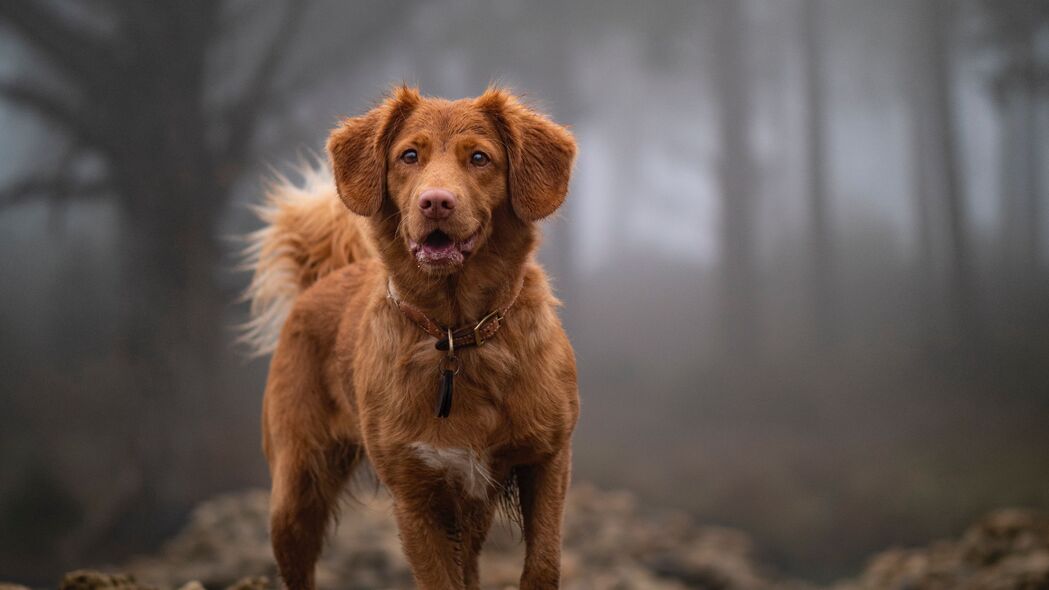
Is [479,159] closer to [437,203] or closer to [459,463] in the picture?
[437,203]

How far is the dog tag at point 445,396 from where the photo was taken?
3.33 meters

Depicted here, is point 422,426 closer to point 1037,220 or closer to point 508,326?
point 508,326

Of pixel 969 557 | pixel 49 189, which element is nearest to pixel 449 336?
pixel 969 557

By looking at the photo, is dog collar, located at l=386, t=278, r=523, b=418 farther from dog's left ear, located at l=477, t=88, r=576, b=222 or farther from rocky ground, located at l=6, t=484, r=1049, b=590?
rocky ground, located at l=6, t=484, r=1049, b=590

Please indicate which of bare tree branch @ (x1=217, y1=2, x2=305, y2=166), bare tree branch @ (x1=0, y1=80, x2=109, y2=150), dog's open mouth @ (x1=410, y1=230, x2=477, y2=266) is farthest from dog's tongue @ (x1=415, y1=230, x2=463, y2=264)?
bare tree branch @ (x1=0, y1=80, x2=109, y2=150)

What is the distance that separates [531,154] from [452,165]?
1.06ft

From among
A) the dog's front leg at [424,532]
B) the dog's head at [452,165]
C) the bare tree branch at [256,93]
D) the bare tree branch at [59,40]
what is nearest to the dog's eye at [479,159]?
the dog's head at [452,165]

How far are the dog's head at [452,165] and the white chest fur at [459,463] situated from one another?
0.62m

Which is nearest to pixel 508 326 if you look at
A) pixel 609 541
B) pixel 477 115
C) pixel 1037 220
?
pixel 477 115

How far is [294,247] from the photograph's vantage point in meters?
5.17

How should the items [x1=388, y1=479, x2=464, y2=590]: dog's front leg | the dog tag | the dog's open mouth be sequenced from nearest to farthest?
the dog's open mouth → the dog tag → [x1=388, y1=479, x2=464, y2=590]: dog's front leg

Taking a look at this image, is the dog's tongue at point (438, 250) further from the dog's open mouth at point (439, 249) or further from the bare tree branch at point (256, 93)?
the bare tree branch at point (256, 93)

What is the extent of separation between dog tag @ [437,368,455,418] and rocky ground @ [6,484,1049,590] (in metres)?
3.51

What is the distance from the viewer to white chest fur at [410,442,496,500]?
3365 millimetres
